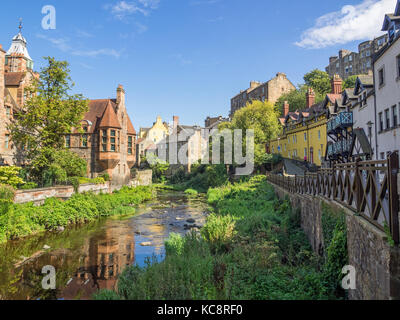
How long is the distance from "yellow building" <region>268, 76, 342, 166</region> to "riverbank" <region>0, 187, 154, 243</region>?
79.2 ft

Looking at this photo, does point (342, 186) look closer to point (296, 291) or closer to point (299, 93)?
point (296, 291)

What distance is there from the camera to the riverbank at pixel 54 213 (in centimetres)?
1532

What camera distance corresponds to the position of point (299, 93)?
5291 cm

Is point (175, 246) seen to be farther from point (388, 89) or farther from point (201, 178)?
point (201, 178)

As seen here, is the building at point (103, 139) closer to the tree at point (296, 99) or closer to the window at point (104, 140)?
the window at point (104, 140)

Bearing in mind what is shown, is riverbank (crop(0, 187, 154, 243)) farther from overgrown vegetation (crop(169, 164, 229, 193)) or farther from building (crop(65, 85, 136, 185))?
overgrown vegetation (crop(169, 164, 229, 193))

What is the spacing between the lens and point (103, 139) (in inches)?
1286

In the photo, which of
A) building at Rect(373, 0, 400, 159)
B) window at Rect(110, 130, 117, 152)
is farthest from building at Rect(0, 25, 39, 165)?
building at Rect(373, 0, 400, 159)

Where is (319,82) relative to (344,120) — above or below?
above

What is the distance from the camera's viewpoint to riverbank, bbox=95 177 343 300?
771 centimetres

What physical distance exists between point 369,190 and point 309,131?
3237 centimetres

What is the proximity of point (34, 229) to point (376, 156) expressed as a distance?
2386cm

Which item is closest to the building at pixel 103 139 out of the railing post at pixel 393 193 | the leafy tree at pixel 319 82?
the railing post at pixel 393 193

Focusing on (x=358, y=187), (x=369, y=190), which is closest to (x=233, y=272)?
(x=358, y=187)
